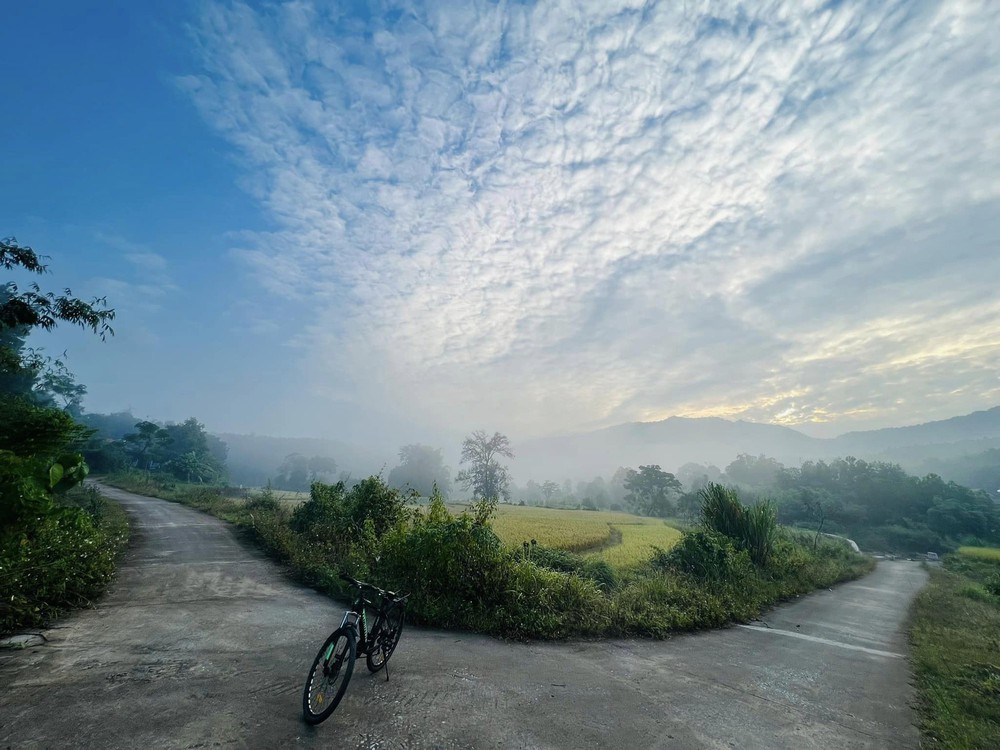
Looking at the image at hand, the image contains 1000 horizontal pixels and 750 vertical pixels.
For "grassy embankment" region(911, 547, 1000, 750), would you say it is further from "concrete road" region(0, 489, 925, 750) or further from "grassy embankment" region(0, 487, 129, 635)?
"grassy embankment" region(0, 487, 129, 635)

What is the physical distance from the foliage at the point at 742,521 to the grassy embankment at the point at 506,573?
18 cm

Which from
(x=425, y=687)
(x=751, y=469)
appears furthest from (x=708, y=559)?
(x=751, y=469)

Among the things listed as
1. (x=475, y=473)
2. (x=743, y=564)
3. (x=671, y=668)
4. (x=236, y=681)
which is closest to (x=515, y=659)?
(x=671, y=668)

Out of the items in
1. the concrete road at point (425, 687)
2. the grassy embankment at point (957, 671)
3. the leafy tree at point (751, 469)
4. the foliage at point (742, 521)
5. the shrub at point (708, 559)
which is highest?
the leafy tree at point (751, 469)

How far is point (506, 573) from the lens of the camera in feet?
25.4

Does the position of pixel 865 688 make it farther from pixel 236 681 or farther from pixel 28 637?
pixel 28 637

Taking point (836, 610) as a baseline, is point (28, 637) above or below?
above

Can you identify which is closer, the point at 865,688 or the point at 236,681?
the point at 236,681

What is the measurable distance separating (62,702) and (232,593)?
15.8 ft

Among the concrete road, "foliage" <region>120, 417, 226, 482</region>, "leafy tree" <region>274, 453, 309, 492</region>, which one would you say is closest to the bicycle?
the concrete road

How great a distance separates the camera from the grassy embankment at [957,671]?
475 centimetres

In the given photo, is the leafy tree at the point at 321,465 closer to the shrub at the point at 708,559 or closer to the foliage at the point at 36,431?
the foliage at the point at 36,431

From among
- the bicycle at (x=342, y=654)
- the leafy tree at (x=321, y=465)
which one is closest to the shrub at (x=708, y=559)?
the bicycle at (x=342, y=654)

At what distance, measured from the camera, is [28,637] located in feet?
17.7
